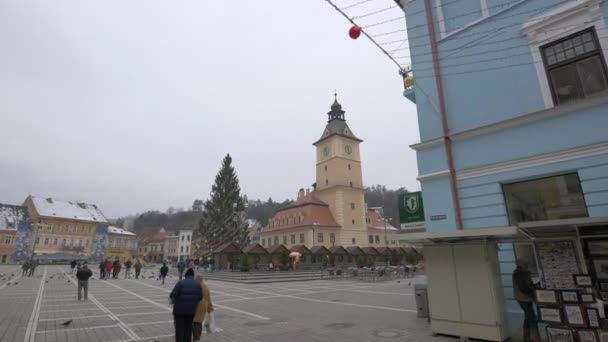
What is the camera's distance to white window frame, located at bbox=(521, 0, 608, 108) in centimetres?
870

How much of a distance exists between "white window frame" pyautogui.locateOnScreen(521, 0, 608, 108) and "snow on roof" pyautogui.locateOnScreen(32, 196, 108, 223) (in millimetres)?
91028

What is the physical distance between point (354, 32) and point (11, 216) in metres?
91.4

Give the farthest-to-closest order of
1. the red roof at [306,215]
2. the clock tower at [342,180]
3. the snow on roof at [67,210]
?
1. the snow on roof at [67,210]
2. the clock tower at [342,180]
3. the red roof at [306,215]

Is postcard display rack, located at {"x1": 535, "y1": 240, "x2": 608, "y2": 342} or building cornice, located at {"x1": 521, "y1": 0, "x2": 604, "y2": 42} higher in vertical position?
building cornice, located at {"x1": 521, "y1": 0, "x2": 604, "y2": 42}

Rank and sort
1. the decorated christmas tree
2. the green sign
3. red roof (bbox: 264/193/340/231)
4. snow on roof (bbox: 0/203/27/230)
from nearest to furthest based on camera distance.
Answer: the green sign, the decorated christmas tree, red roof (bbox: 264/193/340/231), snow on roof (bbox: 0/203/27/230)

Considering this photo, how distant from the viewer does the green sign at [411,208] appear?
1272 cm

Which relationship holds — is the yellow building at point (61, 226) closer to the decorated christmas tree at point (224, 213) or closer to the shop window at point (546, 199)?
the decorated christmas tree at point (224, 213)

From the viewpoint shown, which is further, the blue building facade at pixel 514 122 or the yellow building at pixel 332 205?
the yellow building at pixel 332 205

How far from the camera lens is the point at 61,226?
74.4 meters

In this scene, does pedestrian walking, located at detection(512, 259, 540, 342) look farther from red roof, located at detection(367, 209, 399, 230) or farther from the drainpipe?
red roof, located at detection(367, 209, 399, 230)

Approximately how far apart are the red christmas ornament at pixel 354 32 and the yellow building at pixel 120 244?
302ft

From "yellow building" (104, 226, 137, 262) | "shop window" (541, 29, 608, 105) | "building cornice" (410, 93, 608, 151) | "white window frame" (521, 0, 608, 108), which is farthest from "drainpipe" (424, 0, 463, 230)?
"yellow building" (104, 226, 137, 262)

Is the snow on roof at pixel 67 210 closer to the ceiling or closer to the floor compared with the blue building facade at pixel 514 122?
closer to the ceiling

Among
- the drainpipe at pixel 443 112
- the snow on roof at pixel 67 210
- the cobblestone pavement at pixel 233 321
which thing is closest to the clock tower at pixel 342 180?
the cobblestone pavement at pixel 233 321
